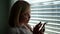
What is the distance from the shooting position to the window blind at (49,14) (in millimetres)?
1251

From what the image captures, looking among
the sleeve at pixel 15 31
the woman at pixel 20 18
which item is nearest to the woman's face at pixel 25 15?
the woman at pixel 20 18

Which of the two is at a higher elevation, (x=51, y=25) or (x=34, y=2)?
(x=34, y=2)

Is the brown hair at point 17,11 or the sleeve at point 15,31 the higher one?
the brown hair at point 17,11

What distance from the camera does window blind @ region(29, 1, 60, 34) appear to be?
4.10ft

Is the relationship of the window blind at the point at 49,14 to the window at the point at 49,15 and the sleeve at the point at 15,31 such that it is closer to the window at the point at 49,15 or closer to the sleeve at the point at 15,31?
the window at the point at 49,15

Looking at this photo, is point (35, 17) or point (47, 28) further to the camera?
point (35, 17)

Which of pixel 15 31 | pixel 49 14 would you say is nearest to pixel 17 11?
pixel 15 31

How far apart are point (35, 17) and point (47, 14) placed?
0.64ft

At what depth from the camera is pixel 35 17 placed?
1499 mm

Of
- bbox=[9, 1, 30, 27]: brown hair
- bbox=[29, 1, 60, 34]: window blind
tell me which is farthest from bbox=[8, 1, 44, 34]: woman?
bbox=[29, 1, 60, 34]: window blind

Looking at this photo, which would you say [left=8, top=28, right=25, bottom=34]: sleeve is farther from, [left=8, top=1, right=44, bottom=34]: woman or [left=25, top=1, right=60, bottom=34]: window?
[left=25, top=1, right=60, bottom=34]: window

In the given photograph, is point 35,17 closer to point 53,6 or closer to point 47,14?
point 47,14

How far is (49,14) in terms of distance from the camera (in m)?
1.32

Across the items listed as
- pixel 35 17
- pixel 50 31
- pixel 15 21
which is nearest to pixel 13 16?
pixel 15 21
